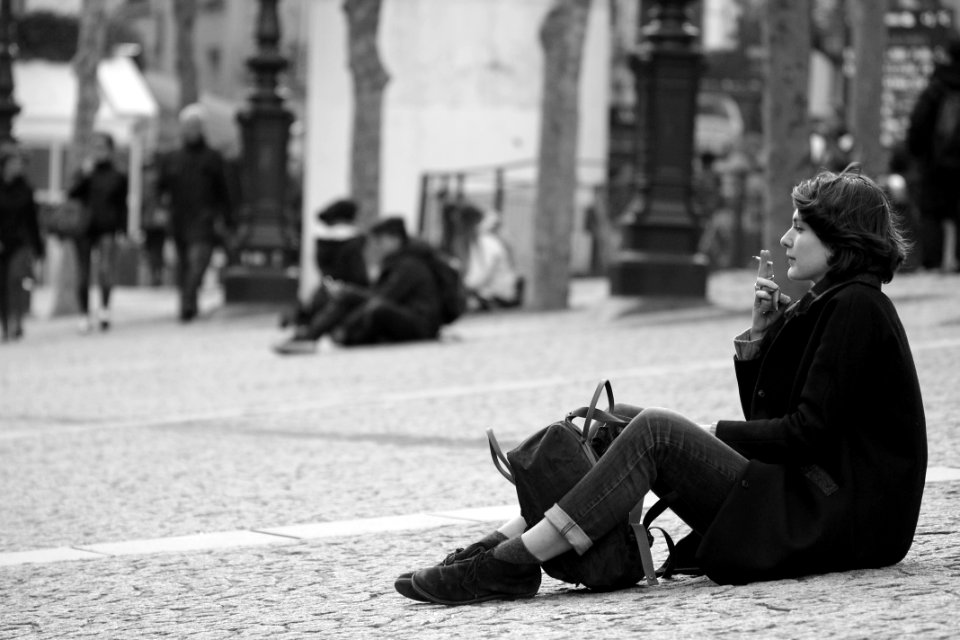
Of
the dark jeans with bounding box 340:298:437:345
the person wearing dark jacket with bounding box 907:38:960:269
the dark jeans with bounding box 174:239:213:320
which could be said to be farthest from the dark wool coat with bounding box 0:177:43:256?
the person wearing dark jacket with bounding box 907:38:960:269

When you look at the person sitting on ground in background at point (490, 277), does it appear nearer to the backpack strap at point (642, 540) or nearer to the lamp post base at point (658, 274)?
the lamp post base at point (658, 274)

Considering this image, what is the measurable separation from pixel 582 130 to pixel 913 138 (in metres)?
11.4

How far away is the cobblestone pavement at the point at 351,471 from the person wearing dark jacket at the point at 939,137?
29.1 inches

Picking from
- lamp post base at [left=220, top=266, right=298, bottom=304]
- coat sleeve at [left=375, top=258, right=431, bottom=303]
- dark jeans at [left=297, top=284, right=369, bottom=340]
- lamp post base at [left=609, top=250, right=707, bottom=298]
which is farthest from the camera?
lamp post base at [left=220, top=266, right=298, bottom=304]

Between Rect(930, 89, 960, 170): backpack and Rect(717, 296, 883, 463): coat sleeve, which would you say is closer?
Rect(717, 296, 883, 463): coat sleeve

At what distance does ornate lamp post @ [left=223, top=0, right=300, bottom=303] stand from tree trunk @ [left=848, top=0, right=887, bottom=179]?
7.23 meters

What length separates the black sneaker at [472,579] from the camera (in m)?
5.27

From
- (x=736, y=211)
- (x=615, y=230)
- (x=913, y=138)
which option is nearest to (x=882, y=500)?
(x=913, y=138)

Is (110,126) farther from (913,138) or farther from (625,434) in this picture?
(625,434)

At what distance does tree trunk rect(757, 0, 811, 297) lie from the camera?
16.5 m

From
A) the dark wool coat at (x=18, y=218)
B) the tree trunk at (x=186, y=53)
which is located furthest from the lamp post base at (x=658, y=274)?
the tree trunk at (x=186, y=53)

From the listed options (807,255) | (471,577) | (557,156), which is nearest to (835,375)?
(807,255)

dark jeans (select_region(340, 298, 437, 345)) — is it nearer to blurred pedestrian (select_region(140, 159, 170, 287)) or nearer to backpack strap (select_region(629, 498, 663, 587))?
backpack strap (select_region(629, 498, 663, 587))

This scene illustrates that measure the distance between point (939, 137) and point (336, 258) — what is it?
5488 mm
